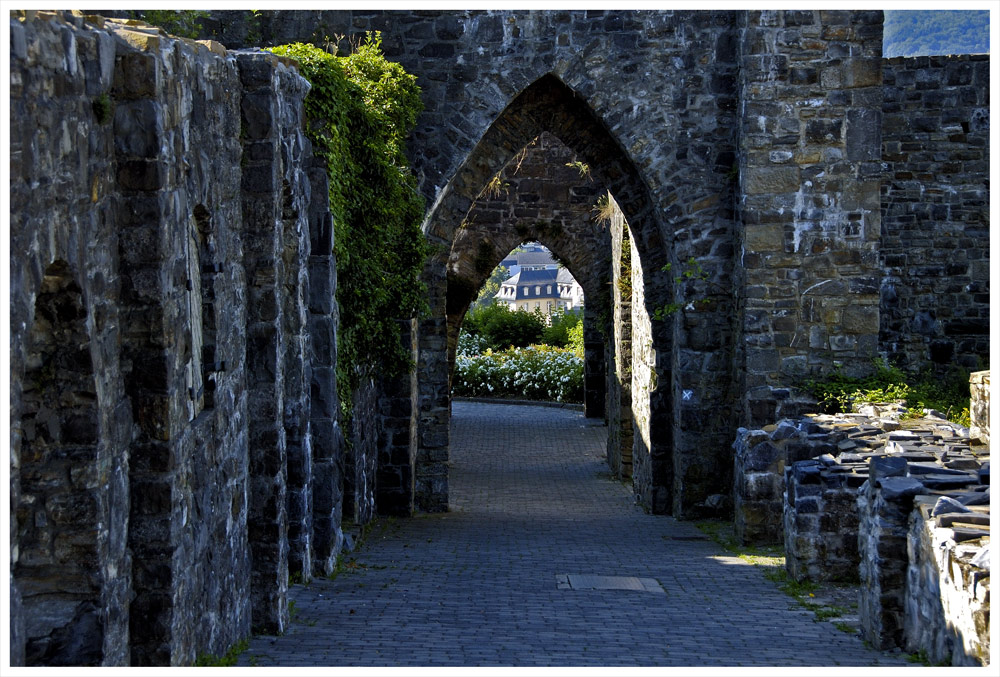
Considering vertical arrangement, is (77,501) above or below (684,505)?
above

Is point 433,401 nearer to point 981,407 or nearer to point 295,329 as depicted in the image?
point 295,329

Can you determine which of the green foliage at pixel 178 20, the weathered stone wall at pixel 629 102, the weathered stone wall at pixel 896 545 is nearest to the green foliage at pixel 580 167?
the weathered stone wall at pixel 629 102

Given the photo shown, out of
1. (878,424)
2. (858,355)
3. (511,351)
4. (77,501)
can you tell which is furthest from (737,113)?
(511,351)

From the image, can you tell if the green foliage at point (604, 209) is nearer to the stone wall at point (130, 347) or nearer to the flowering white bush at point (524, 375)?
the flowering white bush at point (524, 375)

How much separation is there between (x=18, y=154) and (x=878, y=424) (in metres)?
7.33

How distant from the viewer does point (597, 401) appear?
2222 centimetres

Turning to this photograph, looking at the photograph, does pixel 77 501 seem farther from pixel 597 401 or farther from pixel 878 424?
pixel 597 401

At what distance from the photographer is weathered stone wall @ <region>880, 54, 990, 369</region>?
13797 mm

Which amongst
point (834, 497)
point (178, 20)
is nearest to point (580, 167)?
point (178, 20)

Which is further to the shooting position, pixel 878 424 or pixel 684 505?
pixel 684 505

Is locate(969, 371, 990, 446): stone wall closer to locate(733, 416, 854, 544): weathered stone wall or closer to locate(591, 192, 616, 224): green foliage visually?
locate(733, 416, 854, 544): weathered stone wall

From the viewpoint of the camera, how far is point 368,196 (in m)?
9.84

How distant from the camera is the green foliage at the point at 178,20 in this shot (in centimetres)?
1023

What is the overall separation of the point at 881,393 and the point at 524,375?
47.4ft
